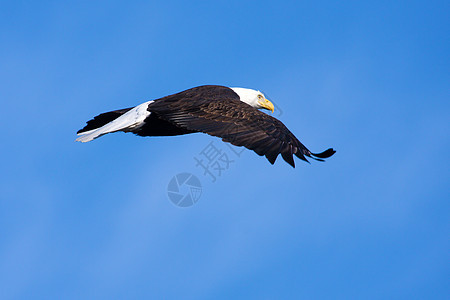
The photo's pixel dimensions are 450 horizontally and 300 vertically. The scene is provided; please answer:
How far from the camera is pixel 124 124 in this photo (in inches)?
360

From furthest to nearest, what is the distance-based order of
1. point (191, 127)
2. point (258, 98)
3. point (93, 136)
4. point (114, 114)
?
point (258, 98)
point (114, 114)
point (93, 136)
point (191, 127)

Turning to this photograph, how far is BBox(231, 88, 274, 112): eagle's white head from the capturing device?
1087 cm

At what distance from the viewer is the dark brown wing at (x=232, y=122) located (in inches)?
316

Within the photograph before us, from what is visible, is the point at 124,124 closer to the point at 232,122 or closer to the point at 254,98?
the point at 232,122

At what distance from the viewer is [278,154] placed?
794 centimetres

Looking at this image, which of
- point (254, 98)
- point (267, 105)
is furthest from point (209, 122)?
point (267, 105)

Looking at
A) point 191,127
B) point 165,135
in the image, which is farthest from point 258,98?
point 191,127

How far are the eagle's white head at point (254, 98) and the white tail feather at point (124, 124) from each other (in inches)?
76.7

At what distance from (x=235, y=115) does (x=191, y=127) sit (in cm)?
60

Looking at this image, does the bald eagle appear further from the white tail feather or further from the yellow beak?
the yellow beak

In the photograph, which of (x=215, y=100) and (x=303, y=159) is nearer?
(x=303, y=159)

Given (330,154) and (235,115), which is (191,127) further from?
(330,154)

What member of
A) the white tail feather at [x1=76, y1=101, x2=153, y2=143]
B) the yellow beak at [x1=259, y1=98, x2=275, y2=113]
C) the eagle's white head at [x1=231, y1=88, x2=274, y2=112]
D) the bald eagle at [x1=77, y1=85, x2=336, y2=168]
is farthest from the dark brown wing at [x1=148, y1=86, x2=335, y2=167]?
the yellow beak at [x1=259, y1=98, x2=275, y2=113]

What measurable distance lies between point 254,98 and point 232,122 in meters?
2.67
